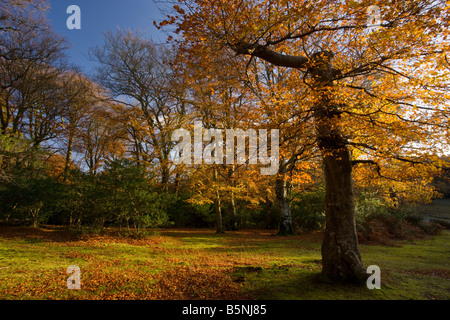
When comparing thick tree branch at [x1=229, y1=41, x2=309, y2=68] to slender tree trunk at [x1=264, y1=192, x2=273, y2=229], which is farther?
slender tree trunk at [x1=264, y1=192, x2=273, y2=229]

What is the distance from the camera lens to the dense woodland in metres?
4.72

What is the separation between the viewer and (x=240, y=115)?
10930 millimetres

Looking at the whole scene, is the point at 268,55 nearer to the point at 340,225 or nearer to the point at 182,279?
the point at 340,225

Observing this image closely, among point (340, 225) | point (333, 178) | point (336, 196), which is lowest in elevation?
point (340, 225)

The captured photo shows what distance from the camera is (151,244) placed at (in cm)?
962

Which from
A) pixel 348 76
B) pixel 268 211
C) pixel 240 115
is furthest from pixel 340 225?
pixel 268 211

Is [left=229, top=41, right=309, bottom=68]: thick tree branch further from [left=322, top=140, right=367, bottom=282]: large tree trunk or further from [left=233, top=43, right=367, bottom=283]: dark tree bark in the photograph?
[left=322, top=140, right=367, bottom=282]: large tree trunk

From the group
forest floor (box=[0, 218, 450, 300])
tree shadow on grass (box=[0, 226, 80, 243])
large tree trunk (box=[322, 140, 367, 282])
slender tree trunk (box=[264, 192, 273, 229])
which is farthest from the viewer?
slender tree trunk (box=[264, 192, 273, 229])

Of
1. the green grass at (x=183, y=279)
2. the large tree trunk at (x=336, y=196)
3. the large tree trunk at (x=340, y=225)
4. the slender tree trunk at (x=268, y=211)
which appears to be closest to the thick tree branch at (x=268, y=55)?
the large tree trunk at (x=336, y=196)

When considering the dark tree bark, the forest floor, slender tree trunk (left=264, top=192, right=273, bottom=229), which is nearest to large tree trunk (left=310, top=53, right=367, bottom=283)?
the dark tree bark

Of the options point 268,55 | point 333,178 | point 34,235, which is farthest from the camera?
point 34,235

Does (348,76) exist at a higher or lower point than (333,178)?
higher
